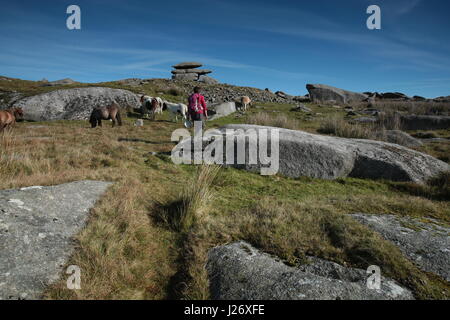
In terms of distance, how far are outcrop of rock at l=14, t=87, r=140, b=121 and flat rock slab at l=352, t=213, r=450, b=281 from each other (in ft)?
59.0

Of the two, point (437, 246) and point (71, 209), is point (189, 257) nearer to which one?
point (71, 209)

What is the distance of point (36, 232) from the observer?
3246 mm

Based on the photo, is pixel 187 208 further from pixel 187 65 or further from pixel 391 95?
pixel 391 95

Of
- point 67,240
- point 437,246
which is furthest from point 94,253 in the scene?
point 437,246

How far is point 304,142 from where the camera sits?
8273 millimetres

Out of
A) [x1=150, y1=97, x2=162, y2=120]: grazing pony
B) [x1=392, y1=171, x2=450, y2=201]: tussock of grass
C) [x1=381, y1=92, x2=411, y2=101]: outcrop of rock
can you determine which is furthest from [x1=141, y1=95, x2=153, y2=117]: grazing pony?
[x1=381, y1=92, x2=411, y2=101]: outcrop of rock

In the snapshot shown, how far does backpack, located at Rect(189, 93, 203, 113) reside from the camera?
10.8 meters

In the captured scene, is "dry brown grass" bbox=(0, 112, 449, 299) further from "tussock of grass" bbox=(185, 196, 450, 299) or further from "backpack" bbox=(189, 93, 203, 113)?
"backpack" bbox=(189, 93, 203, 113)

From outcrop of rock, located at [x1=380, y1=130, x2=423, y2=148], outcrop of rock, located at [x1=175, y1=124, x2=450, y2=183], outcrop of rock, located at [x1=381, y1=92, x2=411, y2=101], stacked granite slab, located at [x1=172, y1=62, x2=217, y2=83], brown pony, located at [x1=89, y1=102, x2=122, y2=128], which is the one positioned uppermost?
stacked granite slab, located at [x1=172, y1=62, x2=217, y2=83]

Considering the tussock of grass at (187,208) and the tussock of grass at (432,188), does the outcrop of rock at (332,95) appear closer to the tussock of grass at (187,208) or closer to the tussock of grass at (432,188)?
the tussock of grass at (432,188)

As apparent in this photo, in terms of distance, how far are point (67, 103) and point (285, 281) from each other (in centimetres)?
1976

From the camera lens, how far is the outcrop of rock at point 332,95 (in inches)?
1527

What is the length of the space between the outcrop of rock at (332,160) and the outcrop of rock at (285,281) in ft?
15.5
